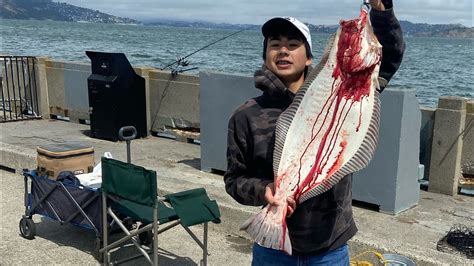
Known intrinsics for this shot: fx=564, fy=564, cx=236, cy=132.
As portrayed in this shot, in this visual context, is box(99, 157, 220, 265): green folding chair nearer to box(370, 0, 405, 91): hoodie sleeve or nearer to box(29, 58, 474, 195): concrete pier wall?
box(370, 0, 405, 91): hoodie sleeve

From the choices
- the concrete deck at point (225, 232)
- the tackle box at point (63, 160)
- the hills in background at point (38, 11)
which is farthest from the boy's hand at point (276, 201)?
the hills in background at point (38, 11)

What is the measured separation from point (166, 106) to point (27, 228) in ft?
13.4

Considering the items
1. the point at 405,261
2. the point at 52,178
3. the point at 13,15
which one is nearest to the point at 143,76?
the point at 52,178

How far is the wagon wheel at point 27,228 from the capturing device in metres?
4.96

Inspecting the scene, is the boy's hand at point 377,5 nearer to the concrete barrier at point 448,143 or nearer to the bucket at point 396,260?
the bucket at point 396,260

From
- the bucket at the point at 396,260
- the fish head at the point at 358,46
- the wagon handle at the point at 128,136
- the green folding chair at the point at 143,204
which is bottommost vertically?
the bucket at the point at 396,260

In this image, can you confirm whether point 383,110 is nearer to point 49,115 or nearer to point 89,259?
point 89,259

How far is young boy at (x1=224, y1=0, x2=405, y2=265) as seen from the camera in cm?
237

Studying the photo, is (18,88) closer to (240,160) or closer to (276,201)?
(240,160)

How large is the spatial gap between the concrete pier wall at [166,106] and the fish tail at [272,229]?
13.4 feet

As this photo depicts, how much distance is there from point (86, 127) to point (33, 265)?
18.3ft

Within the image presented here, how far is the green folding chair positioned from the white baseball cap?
5.53 ft

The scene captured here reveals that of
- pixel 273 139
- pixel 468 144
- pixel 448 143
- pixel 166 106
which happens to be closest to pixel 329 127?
pixel 273 139

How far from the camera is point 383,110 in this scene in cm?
504
